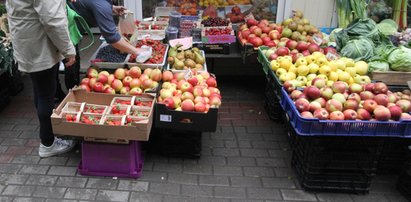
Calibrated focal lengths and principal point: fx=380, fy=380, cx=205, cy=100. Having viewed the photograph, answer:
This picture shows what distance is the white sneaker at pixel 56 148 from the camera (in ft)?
12.2

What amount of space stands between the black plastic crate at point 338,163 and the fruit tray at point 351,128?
12 centimetres

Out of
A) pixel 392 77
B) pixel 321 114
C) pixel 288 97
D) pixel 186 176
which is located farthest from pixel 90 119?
pixel 392 77

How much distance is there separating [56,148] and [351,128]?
9.00 ft

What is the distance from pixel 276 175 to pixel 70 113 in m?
1.95

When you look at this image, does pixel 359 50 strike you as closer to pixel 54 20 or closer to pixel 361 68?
pixel 361 68

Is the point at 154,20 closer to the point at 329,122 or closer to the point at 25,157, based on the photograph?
the point at 25,157

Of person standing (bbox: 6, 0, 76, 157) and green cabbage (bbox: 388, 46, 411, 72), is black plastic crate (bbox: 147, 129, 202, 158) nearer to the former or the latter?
person standing (bbox: 6, 0, 76, 157)

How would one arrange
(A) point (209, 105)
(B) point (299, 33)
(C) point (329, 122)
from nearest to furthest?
(C) point (329, 122), (A) point (209, 105), (B) point (299, 33)

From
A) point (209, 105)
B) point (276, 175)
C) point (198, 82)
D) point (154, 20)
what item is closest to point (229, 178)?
point (276, 175)

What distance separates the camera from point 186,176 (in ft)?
11.5

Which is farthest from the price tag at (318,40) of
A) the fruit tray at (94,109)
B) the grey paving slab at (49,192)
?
the grey paving slab at (49,192)

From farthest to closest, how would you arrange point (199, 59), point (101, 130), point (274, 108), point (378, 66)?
point (274, 108) → point (199, 59) → point (378, 66) → point (101, 130)

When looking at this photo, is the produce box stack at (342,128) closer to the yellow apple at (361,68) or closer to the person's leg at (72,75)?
the yellow apple at (361,68)

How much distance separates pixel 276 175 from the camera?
3.59 metres
